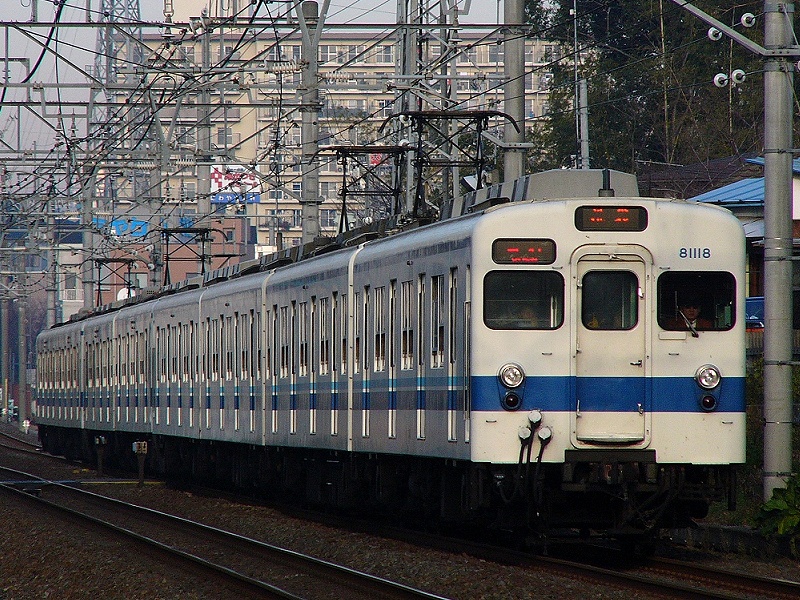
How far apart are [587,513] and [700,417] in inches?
46.7

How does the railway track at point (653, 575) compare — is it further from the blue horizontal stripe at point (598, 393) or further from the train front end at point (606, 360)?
the blue horizontal stripe at point (598, 393)

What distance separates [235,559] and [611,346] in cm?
415

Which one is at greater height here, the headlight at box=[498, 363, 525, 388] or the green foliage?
the headlight at box=[498, 363, 525, 388]

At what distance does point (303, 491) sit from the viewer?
2009 cm

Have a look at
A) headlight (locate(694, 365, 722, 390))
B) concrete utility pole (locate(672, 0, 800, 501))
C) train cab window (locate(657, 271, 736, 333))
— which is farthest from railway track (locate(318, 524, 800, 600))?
train cab window (locate(657, 271, 736, 333))

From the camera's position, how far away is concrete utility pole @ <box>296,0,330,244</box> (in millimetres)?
22234

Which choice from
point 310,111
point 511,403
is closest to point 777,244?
point 511,403

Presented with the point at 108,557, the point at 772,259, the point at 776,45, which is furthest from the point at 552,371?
the point at 108,557

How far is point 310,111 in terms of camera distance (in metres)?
22.9

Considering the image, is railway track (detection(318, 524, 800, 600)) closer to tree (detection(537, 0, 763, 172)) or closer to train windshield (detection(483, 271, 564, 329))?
train windshield (detection(483, 271, 564, 329))

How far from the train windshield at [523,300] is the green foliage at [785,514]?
2.44m

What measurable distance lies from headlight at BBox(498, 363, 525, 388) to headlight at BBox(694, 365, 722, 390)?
4.50 feet

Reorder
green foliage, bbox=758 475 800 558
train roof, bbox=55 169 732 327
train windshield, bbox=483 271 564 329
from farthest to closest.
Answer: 1. train roof, bbox=55 169 732 327
2. green foliage, bbox=758 475 800 558
3. train windshield, bbox=483 271 564 329

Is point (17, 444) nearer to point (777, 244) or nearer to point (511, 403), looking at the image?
point (777, 244)
